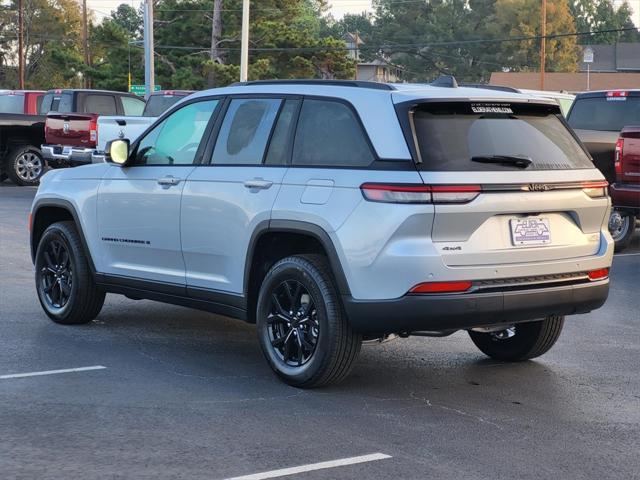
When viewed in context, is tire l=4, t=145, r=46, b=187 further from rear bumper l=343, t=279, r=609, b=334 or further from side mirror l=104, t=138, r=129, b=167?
rear bumper l=343, t=279, r=609, b=334

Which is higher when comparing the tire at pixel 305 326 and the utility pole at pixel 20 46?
the utility pole at pixel 20 46

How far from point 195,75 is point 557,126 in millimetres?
50775

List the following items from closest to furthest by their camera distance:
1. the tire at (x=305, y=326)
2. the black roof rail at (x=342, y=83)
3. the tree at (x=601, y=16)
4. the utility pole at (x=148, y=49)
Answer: the tire at (x=305, y=326), the black roof rail at (x=342, y=83), the utility pole at (x=148, y=49), the tree at (x=601, y=16)

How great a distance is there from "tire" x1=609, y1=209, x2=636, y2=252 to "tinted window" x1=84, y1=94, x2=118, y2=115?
1262 centimetres

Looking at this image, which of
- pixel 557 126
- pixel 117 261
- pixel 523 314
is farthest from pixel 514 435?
pixel 117 261

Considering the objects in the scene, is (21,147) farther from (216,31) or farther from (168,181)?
(216,31)

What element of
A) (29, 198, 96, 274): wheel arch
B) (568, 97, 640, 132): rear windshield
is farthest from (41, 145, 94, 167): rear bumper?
(29, 198, 96, 274): wheel arch

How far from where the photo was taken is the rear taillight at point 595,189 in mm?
6781

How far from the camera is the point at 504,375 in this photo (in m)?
7.25

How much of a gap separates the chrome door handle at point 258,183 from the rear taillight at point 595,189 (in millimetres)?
1923

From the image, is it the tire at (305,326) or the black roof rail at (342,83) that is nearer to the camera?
the tire at (305,326)

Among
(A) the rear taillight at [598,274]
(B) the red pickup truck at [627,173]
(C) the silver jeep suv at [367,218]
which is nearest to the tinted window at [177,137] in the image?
(C) the silver jeep suv at [367,218]

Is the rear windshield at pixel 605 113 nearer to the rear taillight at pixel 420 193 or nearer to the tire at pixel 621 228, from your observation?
the tire at pixel 621 228

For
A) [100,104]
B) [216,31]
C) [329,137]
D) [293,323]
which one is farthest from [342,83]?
[216,31]
